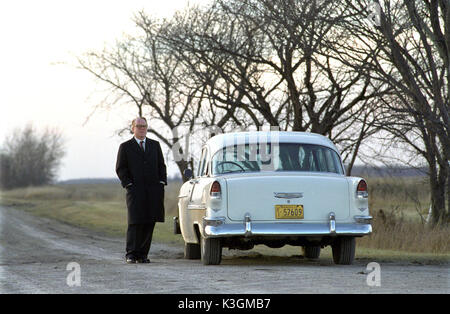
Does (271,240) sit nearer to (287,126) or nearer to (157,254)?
(157,254)

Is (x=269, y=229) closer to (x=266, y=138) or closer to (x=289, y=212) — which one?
(x=289, y=212)

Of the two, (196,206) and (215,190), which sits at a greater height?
(215,190)

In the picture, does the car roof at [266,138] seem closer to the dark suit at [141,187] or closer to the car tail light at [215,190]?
the dark suit at [141,187]

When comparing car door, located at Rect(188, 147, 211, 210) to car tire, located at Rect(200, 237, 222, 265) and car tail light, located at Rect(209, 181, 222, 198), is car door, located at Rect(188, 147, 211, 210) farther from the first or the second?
car tire, located at Rect(200, 237, 222, 265)

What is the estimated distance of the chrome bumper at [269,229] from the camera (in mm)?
11508

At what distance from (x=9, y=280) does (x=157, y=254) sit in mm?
7428

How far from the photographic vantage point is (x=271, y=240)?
39.4 feet

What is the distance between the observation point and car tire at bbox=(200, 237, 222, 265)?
12.2 m

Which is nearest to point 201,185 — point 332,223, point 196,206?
point 196,206

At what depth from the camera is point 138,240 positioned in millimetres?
13469

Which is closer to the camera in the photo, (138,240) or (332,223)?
(332,223)

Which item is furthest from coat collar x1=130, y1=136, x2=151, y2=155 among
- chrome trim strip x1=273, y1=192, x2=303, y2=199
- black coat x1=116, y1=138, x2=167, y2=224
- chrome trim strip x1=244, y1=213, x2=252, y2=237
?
chrome trim strip x1=273, y1=192, x2=303, y2=199

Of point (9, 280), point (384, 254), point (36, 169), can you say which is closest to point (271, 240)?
point (9, 280)

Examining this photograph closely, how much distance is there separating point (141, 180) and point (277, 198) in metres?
2.59
